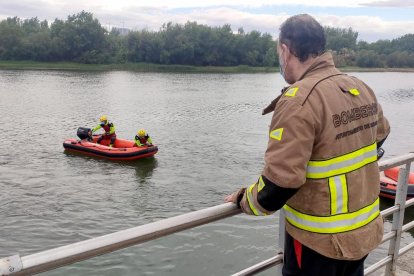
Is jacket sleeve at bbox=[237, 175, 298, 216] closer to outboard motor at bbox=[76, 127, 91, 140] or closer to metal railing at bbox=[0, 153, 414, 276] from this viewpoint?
metal railing at bbox=[0, 153, 414, 276]

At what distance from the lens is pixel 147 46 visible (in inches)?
3506

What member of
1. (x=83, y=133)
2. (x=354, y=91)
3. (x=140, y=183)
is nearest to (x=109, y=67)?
(x=83, y=133)

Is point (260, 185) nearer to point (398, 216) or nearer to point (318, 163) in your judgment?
point (318, 163)

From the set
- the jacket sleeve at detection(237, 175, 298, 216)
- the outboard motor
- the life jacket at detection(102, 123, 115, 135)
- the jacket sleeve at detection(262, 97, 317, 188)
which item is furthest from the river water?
the jacket sleeve at detection(262, 97, 317, 188)

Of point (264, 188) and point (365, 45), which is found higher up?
point (365, 45)

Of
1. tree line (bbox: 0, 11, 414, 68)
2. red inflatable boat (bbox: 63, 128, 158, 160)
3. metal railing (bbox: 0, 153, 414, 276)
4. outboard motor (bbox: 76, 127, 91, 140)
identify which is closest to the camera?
metal railing (bbox: 0, 153, 414, 276)

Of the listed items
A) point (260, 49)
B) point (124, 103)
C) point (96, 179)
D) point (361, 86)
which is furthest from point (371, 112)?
point (260, 49)

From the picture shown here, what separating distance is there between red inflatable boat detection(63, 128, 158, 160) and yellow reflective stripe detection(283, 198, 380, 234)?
16.1 m

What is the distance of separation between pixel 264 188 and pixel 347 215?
40cm

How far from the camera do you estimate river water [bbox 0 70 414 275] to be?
32.4ft

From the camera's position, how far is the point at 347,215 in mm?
1935

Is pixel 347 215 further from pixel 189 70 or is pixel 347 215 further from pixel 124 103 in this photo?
pixel 189 70

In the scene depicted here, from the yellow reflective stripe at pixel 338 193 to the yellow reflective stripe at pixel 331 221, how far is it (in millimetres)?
31

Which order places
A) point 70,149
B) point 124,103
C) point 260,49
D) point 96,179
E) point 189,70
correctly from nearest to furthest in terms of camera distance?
point 96,179, point 70,149, point 124,103, point 189,70, point 260,49
